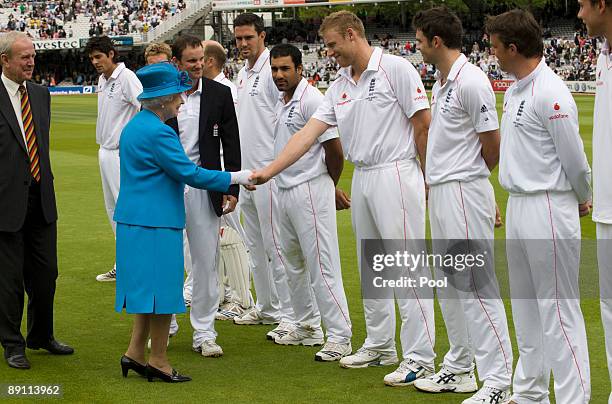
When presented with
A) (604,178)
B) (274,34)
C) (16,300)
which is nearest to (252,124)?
(16,300)

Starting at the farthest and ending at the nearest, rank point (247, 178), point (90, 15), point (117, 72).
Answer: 1. point (90, 15)
2. point (117, 72)
3. point (247, 178)

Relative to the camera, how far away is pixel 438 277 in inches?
258

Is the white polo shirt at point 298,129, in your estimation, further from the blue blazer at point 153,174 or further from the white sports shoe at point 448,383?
the white sports shoe at point 448,383

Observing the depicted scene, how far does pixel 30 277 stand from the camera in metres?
7.75

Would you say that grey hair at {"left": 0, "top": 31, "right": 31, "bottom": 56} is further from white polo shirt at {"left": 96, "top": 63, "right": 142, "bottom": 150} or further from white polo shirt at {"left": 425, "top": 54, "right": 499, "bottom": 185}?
white polo shirt at {"left": 425, "top": 54, "right": 499, "bottom": 185}

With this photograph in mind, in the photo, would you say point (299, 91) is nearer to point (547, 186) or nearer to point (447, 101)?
point (447, 101)

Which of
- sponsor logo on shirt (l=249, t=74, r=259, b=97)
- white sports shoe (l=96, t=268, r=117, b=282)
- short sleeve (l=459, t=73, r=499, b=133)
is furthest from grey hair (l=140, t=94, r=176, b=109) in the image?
white sports shoe (l=96, t=268, r=117, b=282)

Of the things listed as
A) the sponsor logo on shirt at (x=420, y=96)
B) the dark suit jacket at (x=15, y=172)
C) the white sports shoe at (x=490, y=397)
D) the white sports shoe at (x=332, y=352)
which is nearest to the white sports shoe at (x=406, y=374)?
the white sports shoe at (x=490, y=397)

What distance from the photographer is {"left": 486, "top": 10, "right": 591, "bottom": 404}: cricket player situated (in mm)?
5371

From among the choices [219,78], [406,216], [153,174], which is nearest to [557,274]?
[406,216]

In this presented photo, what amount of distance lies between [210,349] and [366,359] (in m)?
1.30

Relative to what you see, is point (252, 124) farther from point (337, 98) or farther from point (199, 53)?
point (337, 98)

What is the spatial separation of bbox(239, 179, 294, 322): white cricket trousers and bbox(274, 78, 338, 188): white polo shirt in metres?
0.57

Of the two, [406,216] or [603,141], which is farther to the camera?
[406,216]
